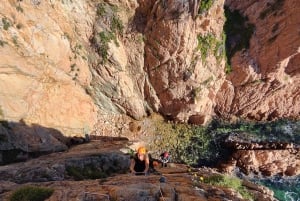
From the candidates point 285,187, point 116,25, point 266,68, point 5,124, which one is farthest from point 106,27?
point 285,187

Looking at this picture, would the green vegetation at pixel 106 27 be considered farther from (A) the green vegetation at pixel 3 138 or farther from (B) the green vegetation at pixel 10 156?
(B) the green vegetation at pixel 10 156

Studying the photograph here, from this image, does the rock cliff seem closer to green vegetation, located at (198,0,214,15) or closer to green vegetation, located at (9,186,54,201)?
green vegetation, located at (9,186,54,201)

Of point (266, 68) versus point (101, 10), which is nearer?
point (101, 10)

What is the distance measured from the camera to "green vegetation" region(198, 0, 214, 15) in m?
25.2

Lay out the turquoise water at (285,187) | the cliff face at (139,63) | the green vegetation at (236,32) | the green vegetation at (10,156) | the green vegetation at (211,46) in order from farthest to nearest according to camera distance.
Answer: the green vegetation at (236,32), the green vegetation at (211,46), the turquoise water at (285,187), the cliff face at (139,63), the green vegetation at (10,156)

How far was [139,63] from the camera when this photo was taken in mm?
27203

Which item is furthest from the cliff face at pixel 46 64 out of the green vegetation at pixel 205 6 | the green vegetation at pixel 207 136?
the green vegetation at pixel 205 6

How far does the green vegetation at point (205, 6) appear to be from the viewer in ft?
82.8

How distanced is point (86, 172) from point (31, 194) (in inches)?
246

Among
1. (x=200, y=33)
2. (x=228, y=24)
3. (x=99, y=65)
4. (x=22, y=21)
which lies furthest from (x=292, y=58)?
(x=22, y=21)

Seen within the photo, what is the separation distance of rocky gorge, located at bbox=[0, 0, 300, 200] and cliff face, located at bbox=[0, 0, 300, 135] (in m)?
0.08

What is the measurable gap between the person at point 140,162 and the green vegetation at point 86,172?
2.58 metres

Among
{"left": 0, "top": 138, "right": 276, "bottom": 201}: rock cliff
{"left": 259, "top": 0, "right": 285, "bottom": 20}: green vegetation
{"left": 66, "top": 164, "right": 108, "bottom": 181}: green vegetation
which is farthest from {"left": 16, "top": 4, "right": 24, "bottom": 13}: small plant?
{"left": 259, "top": 0, "right": 285, "bottom": 20}: green vegetation

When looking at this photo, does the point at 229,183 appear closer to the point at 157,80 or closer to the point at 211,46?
the point at 157,80
